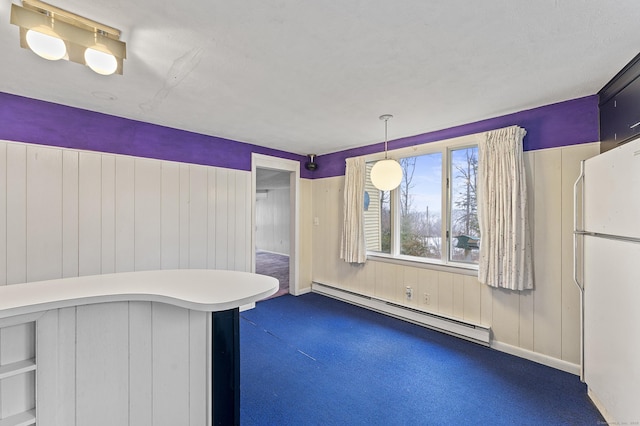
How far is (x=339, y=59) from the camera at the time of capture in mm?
1659

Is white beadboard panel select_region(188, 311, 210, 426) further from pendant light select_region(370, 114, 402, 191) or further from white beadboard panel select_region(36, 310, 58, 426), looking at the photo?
pendant light select_region(370, 114, 402, 191)

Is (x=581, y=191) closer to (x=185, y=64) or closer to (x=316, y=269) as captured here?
(x=185, y=64)

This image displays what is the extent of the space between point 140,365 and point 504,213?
2.91m

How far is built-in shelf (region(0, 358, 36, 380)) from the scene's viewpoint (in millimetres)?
1039

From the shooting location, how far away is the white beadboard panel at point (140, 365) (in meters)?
1.32

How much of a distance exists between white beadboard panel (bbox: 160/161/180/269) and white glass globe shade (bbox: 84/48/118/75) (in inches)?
62.1

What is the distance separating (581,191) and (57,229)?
4.32 metres

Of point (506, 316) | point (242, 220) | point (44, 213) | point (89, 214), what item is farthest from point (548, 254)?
point (44, 213)

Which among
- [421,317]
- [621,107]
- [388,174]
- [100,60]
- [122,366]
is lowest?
[421,317]

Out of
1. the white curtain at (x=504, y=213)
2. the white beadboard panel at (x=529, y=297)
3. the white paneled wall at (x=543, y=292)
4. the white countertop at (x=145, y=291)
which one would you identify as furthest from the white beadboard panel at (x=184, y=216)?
the white beadboard panel at (x=529, y=297)

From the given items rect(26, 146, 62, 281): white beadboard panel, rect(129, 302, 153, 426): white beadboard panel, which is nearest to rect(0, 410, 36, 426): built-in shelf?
rect(129, 302, 153, 426): white beadboard panel

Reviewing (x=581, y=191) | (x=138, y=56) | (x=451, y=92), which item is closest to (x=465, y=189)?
(x=581, y=191)

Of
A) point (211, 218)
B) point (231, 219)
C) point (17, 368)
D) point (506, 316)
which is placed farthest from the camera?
point (231, 219)

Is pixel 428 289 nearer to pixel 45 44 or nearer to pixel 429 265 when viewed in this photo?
pixel 429 265
